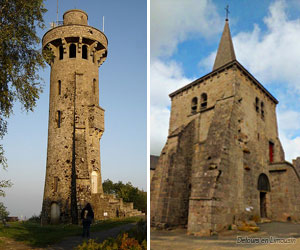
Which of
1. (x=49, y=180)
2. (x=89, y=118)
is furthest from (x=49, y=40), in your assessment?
(x=49, y=180)

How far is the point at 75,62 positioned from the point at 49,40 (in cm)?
295

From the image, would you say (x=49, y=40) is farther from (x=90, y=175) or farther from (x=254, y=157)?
(x=254, y=157)

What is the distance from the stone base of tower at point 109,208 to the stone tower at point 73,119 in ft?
2.75

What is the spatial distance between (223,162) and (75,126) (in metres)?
10.5

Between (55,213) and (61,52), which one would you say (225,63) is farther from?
(55,213)

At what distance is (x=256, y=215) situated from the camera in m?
14.8

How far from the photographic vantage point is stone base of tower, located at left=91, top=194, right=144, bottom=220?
17938 mm

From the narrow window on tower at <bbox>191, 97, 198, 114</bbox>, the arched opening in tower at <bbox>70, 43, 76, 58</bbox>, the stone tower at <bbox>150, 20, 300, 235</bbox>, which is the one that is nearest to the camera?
the stone tower at <bbox>150, 20, 300, 235</bbox>

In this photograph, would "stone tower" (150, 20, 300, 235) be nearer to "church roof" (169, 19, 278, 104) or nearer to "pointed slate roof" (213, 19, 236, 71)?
"church roof" (169, 19, 278, 104)

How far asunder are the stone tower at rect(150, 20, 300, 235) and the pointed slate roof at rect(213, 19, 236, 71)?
308 mm

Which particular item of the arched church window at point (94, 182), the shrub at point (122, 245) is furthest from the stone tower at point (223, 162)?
the shrub at point (122, 245)

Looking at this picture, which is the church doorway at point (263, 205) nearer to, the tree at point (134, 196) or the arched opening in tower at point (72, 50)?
the tree at point (134, 196)

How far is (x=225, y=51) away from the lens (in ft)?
69.5

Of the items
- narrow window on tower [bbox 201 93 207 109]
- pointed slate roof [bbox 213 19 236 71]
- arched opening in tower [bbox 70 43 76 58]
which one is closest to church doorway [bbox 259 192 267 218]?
narrow window on tower [bbox 201 93 207 109]
